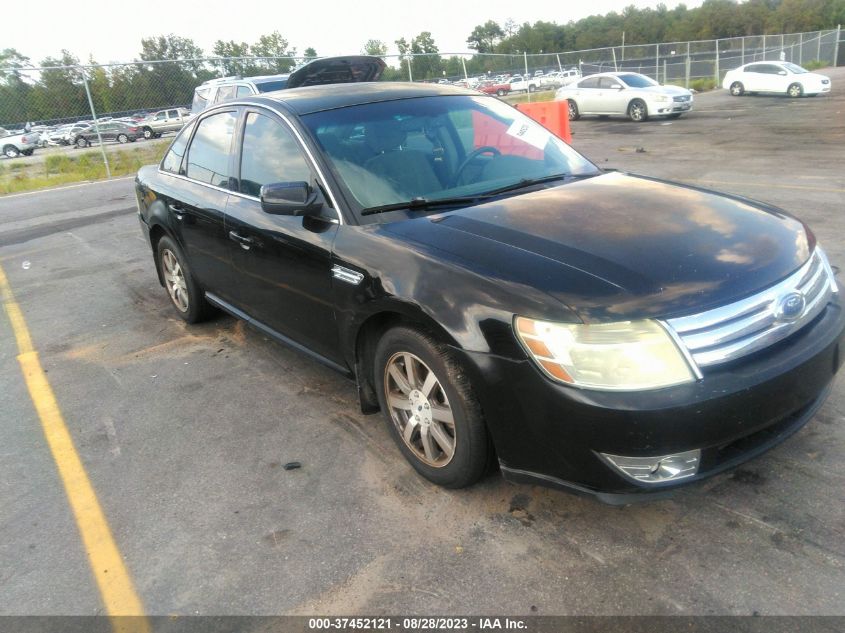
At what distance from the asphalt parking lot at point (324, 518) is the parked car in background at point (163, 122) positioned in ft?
61.7

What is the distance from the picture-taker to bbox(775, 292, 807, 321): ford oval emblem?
2451 mm

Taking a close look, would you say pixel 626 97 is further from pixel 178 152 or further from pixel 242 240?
pixel 242 240

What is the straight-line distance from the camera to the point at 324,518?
290 centimetres

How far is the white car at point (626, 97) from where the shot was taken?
19.5m

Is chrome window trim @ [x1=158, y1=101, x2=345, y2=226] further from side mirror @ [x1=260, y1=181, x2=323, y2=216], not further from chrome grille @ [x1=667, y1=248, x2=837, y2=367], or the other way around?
chrome grille @ [x1=667, y1=248, x2=837, y2=367]

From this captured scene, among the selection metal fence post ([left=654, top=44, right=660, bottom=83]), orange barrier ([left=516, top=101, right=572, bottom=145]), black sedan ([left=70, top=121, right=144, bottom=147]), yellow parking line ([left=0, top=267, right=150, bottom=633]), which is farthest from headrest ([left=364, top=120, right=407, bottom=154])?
metal fence post ([left=654, top=44, right=660, bottom=83])

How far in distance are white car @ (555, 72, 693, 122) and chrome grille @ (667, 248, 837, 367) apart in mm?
18768

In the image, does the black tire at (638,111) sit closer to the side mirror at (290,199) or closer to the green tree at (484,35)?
the side mirror at (290,199)

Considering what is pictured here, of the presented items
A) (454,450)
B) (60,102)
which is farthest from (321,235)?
(60,102)

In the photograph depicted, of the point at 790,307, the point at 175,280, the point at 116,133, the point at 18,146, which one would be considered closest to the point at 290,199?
the point at 790,307

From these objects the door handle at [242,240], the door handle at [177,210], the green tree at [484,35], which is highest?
the green tree at [484,35]

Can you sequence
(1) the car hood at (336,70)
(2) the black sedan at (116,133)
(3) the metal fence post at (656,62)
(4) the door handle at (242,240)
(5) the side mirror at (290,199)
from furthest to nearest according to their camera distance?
1. (3) the metal fence post at (656,62)
2. (2) the black sedan at (116,133)
3. (1) the car hood at (336,70)
4. (4) the door handle at (242,240)
5. (5) the side mirror at (290,199)

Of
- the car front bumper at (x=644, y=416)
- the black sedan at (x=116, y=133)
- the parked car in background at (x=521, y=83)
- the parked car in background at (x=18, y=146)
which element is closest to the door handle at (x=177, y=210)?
the car front bumper at (x=644, y=416)

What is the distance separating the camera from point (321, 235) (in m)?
3.24
